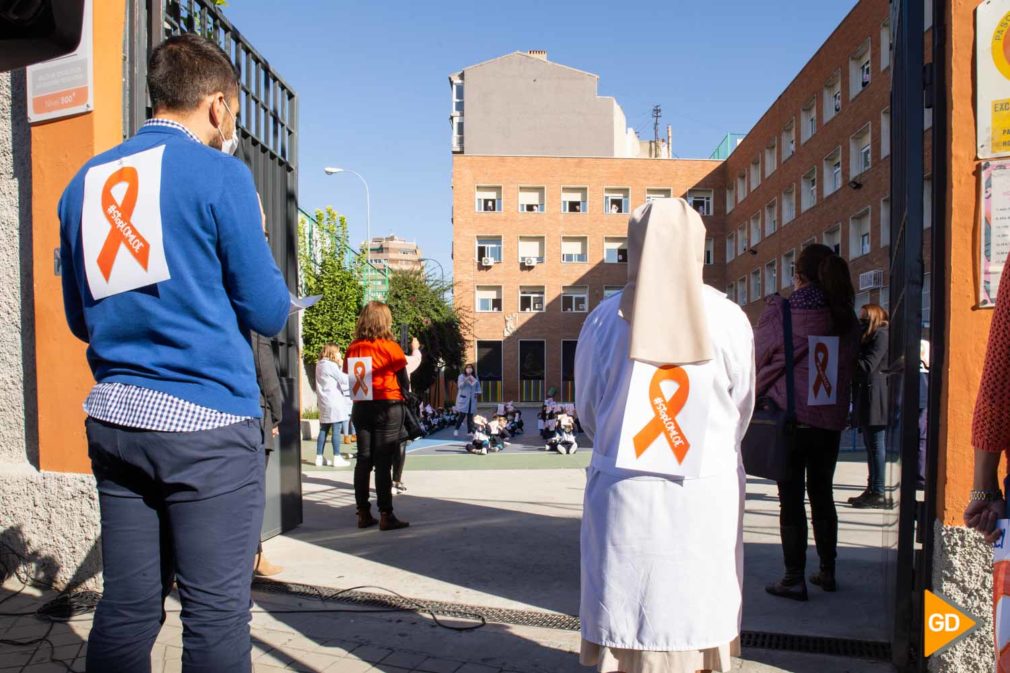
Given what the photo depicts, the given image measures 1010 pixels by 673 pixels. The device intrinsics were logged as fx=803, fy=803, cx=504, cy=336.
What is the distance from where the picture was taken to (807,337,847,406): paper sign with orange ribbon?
4.48m

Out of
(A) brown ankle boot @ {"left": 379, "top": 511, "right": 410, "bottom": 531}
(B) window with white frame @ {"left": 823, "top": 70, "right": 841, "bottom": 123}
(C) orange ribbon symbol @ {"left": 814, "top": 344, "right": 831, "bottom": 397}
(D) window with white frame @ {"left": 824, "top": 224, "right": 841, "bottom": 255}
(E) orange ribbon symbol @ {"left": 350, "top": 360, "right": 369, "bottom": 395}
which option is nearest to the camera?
(C) orange ribbon symbol @ {"left": 814, "top": 344, "right": 831, "bottom": 397}

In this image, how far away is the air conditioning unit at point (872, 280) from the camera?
27.0 m

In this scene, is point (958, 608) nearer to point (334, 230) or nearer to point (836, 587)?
point (836, 587)

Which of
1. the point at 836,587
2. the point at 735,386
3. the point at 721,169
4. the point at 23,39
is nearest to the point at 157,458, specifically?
the point at 23,39

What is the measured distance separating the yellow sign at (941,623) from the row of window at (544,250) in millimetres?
45690

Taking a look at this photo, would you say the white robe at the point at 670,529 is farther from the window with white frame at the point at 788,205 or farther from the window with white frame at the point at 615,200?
the window with white frame at the point at 615,200

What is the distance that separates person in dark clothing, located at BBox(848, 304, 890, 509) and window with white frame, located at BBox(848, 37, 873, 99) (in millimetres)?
24463

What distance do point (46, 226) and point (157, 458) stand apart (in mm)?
3115

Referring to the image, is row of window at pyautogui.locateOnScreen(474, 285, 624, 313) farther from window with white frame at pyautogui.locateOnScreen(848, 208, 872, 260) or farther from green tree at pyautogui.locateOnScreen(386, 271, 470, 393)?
window with white frame at pyautogui.locateOnScreen(848, 208, 872, 260)

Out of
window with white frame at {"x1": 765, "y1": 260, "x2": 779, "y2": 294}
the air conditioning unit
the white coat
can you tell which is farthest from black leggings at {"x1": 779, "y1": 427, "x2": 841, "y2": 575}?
window with white frame at {"x1": 765, "y1": 260, "x2": 779, "y2": 294}

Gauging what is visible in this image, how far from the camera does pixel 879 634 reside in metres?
4.00

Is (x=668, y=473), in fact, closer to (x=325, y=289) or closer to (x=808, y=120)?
(x=325, y=289)

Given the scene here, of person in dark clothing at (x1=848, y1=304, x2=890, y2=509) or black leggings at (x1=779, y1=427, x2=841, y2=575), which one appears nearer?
black leggings at (x1=779, y1=427, x2=841, y2=575)

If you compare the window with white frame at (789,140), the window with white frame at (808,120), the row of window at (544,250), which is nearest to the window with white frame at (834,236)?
the window with white frame at (808,120)
